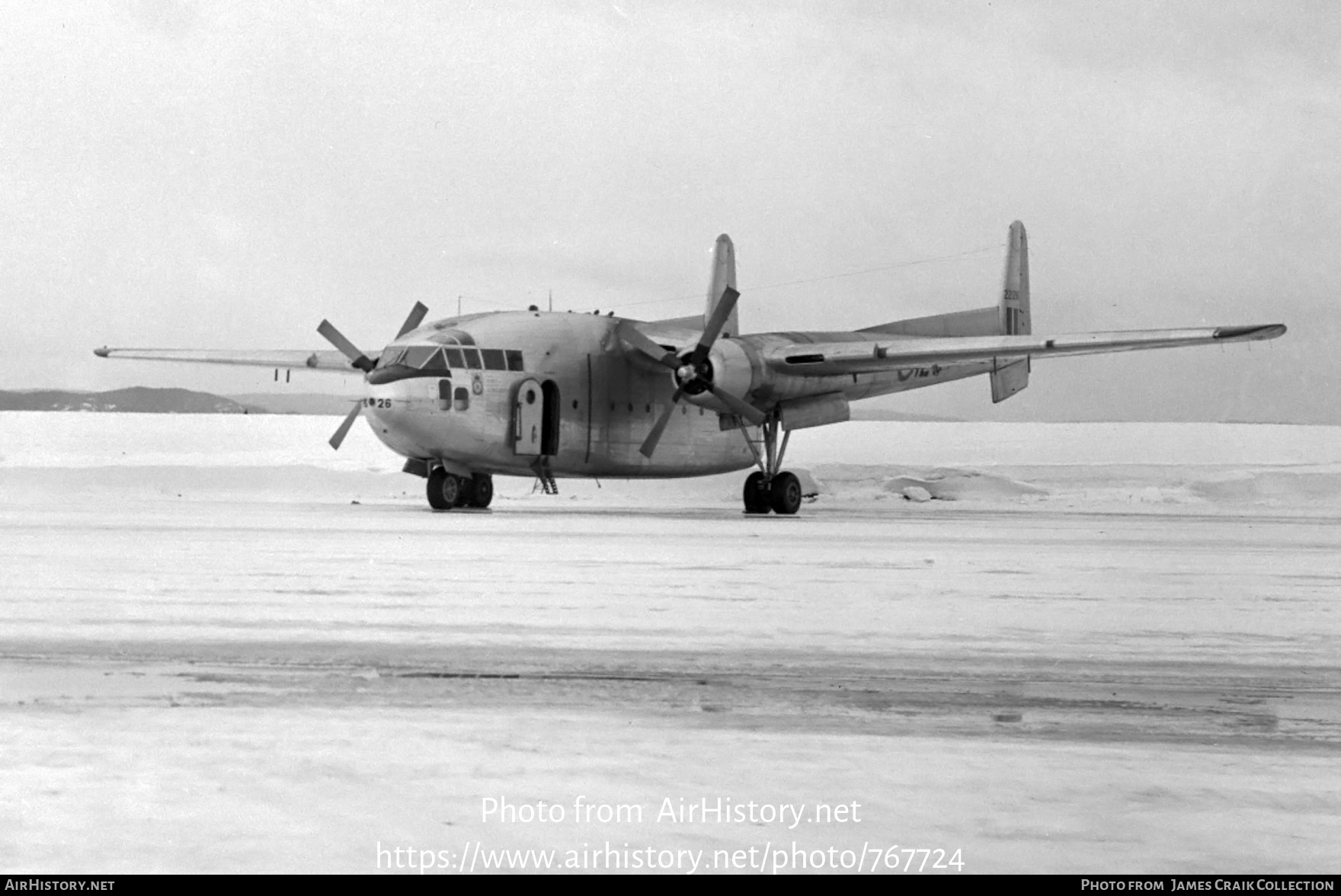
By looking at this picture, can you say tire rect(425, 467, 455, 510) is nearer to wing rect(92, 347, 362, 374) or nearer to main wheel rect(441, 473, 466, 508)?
main wheel rect(441, 473, 466, 508)

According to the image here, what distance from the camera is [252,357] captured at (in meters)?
37.0

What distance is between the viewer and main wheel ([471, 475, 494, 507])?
98.8 ft

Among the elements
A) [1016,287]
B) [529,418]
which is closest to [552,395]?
[529,418]

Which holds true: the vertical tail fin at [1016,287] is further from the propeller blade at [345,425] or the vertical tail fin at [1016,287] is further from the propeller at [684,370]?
the propeller blade at [345,425]

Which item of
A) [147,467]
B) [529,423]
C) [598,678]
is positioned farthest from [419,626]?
[147,467]

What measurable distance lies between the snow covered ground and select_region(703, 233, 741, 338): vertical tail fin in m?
12.3

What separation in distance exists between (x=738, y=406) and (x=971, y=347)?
15.5 ft

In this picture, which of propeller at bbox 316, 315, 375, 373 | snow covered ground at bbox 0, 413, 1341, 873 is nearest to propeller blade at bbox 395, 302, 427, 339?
propeller at bbox 316, 315, 375, 373

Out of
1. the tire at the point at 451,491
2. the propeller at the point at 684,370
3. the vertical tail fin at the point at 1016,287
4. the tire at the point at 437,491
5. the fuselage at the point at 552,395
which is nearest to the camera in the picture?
the fuselage at the point at 552,395

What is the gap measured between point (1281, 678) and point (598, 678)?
13.9 feet

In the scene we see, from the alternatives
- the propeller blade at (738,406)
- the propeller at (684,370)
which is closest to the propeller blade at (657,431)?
the propeller at (684,370)

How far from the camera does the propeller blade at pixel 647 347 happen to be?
101 feet

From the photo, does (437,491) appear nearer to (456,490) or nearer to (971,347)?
(456,490)

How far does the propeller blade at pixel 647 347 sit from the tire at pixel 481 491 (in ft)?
12.8
